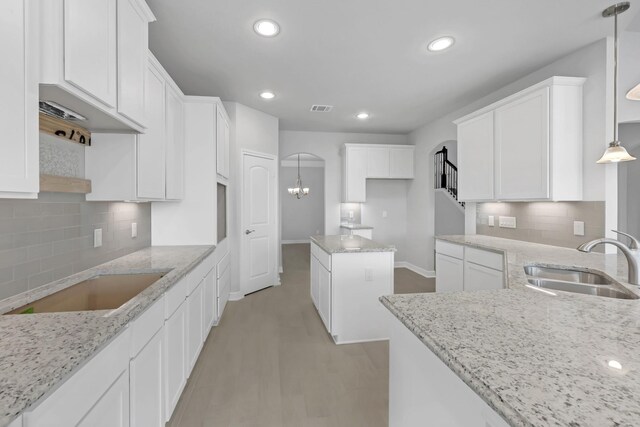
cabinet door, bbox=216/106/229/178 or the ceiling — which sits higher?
the ceiling

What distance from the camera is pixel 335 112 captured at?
4.48 metres

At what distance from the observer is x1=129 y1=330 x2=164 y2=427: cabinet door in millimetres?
1241

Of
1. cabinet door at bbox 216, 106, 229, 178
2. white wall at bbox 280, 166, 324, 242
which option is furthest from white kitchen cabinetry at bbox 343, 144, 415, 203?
white wall at bbox 280, 166, 324, 242

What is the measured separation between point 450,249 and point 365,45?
227cm

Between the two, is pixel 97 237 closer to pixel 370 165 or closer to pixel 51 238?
pixel 51 238

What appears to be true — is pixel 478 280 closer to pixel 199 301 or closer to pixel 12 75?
pixel 199 301

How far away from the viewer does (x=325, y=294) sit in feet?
9.82

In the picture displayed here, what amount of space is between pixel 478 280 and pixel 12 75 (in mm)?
3271

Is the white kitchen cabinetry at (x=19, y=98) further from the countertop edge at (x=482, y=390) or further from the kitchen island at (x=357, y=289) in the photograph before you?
the kitchen island at (x=357, y=289)

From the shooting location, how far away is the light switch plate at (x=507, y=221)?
320cm

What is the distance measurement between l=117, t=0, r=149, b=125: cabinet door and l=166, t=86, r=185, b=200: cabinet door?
2.37 ft

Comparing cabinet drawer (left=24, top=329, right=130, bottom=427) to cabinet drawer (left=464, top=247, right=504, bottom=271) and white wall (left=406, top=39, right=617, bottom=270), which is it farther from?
white wall (left=406, top=39, right=617, bottom=270)

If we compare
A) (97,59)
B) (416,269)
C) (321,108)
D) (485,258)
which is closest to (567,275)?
(485,258)

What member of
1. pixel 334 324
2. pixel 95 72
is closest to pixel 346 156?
pixel 334 324
